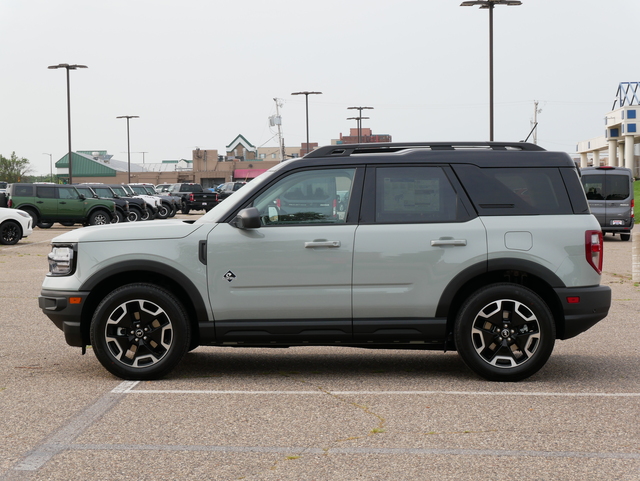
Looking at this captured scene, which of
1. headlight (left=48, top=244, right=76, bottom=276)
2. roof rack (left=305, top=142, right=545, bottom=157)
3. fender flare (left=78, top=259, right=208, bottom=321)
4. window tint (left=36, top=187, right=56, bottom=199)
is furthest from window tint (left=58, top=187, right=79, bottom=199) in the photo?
Answer: roof rack (left=305, top=142, right=545, bottom=157)

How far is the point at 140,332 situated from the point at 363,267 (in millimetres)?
1824

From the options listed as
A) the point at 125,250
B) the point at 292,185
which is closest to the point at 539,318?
the point at 292,185

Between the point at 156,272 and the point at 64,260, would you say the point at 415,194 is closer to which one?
the point at 156,272

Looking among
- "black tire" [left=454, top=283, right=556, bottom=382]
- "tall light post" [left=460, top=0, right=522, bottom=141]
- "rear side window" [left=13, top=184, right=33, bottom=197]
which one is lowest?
"black tire" [left=454, top=283, right=556, bottom=382]

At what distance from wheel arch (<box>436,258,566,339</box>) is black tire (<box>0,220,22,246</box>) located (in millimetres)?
20161

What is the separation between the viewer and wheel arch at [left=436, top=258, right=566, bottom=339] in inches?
266

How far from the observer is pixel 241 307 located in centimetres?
673

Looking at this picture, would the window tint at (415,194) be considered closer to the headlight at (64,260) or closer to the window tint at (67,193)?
the headlight at (64,260)

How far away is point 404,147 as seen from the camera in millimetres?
7168

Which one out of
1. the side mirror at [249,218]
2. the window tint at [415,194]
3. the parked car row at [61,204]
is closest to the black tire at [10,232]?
the parked car row at [61,204]

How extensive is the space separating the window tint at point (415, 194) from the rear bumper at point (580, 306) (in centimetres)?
108

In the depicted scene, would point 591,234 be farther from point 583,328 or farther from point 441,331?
point 441,331

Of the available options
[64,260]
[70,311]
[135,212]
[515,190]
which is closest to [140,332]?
[70,311]

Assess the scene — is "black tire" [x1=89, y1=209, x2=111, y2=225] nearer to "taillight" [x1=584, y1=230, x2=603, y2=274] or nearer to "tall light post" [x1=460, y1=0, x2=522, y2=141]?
"tall light post" [x1=460, y1=0, x2=522, y2=141]
